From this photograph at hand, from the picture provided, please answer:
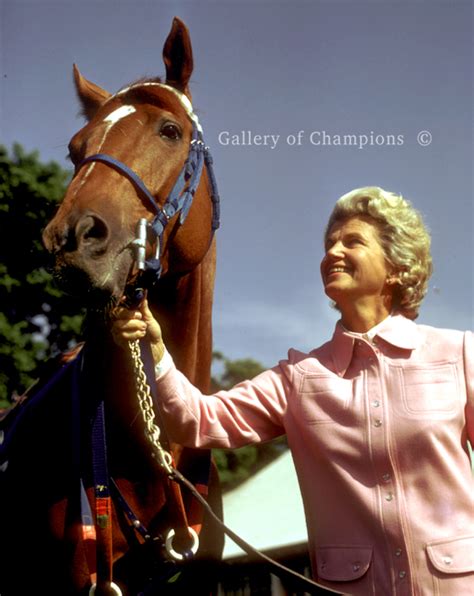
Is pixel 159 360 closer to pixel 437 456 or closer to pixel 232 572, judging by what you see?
pixel 437 456

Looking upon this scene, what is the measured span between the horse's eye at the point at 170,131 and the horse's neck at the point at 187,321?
1.97 feet

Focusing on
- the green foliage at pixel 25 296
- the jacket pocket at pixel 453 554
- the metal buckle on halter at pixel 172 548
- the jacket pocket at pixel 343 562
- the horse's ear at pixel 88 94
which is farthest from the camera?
the green foliage at pixel 25 296

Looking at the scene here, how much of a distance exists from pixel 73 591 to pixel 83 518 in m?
0.28

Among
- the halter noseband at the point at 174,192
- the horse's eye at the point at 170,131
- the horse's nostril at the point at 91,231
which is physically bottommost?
the horse's nostril at the point at 91,231

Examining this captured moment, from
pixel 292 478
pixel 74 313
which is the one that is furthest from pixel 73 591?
pixel 292 478

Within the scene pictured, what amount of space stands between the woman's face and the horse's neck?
2.19ft

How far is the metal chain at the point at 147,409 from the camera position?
2.61 meters

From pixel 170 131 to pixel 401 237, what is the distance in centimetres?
111

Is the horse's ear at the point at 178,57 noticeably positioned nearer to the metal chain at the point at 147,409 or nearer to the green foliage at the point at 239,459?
the metal chain at the point at 147,409

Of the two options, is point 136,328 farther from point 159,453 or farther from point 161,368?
point 159,453

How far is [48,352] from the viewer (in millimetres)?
11359

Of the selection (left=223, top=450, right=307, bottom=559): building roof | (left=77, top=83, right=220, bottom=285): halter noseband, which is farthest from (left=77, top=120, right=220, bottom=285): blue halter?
(left=223, top=450, right=307, bottom=559): building roof

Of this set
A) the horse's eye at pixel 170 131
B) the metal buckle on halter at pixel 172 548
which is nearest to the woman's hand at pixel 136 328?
the metal buckle on halter at pixel 172 548

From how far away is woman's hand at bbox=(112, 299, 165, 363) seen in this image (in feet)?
8.32
